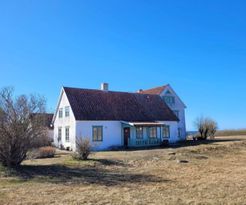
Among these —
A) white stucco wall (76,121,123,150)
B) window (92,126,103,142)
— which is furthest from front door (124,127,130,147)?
window (92,126,103,142)

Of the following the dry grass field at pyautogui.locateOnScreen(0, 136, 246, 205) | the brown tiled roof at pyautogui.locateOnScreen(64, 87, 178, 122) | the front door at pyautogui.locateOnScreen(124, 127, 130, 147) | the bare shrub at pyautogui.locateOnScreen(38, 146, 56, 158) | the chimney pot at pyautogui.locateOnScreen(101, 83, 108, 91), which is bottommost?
the dry grass field at pyautogui.locateOnScreen(0, 136, 246, 205)

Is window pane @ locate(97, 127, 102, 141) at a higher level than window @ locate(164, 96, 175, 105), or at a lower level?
lower

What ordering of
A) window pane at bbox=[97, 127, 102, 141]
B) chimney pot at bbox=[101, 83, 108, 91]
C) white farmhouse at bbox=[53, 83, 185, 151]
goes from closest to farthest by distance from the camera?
white farmhouse at bbox=[53, 83, 185, 151]
window pane at bbox=[97, 127, 102, 141]
chimney pot at bbox=[101, 83, 108, 91]

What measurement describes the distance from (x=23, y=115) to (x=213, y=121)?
32.5m

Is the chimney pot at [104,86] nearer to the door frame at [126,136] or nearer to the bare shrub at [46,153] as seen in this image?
the door frame at [126,136]

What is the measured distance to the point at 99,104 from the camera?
3097 cm

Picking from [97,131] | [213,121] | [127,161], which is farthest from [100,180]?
[213,121]

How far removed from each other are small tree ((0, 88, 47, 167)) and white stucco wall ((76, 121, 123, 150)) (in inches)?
526

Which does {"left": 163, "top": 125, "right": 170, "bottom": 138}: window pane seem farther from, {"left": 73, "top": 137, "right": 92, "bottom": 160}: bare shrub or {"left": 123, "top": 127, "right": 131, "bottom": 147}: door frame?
{"left": 73, "top": 137, "right": 92, "bottom": 160}: bare shrub

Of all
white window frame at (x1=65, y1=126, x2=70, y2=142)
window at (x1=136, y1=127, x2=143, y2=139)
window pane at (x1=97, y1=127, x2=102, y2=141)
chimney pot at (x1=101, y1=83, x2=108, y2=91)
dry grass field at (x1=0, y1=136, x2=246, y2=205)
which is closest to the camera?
dry grass field at (x1=0, y1=136, x2=246, y2=205)

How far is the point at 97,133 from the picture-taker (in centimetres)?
2883

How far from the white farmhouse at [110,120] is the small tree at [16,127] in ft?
42.2

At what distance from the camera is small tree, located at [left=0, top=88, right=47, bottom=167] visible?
13.6 metres

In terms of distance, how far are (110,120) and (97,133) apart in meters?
1.97
